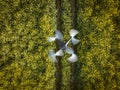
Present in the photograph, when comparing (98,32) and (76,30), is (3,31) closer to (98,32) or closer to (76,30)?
Result: (76,30)

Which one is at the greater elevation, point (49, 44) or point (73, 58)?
point (49, 44)

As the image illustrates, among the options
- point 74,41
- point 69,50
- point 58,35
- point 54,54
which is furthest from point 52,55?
point 74,41

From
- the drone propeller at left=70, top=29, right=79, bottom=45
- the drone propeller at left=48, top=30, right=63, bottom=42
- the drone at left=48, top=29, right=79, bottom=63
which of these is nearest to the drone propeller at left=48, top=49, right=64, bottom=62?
the drone at left=48, top=29, right=79, bottom=63

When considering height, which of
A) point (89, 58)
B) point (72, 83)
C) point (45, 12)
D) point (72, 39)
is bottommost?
point (72, 83)

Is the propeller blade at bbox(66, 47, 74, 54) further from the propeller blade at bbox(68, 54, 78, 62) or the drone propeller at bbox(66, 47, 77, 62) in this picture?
the propeller blade at bbox(68, 54, 78, 62)

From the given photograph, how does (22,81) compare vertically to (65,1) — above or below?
below

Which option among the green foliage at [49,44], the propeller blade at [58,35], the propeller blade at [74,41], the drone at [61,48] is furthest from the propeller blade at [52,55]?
the propeller blade at [74,41]

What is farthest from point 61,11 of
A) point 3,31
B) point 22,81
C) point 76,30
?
point 22,81

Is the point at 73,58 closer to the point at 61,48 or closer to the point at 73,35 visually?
the point at 61,48

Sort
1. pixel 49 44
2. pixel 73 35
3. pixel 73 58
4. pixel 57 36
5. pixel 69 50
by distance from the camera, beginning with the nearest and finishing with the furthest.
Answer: pixel 73 35, pixel 57 36, pixel 69 50, pixel 73 58, pixel 49 44

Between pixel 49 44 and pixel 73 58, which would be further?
pixel 49 44

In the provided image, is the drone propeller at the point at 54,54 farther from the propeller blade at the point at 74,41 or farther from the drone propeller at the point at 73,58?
the propeller blade at the point at 74,41
